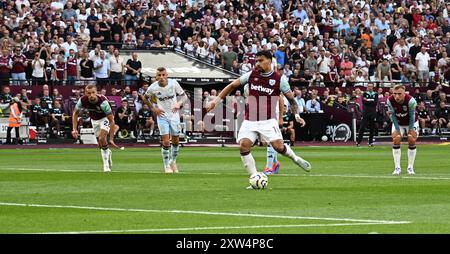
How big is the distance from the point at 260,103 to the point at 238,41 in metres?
29.9

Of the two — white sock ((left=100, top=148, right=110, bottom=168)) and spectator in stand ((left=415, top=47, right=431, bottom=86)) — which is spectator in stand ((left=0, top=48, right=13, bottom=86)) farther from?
spectator in stand ((left=415, top=47, right=431, bottom=86))

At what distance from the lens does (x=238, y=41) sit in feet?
166

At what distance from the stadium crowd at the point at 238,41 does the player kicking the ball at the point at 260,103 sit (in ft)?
79.8

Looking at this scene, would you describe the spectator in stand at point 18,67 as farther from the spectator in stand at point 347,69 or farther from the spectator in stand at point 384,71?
the spectator in stand at point 384,71

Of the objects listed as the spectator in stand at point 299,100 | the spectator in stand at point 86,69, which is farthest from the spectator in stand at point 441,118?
the spectator in stand at point 86,69

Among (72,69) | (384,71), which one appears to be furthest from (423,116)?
(72,69)

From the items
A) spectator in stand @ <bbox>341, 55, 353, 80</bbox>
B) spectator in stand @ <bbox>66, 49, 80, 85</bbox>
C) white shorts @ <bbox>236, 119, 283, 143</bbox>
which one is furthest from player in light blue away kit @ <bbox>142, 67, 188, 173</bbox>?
spectator in stand @ <bbox>341, 55, 353, 80</bbox>

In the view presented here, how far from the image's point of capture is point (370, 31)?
182 ft

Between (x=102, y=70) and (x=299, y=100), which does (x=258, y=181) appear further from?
(x=299, y=100)

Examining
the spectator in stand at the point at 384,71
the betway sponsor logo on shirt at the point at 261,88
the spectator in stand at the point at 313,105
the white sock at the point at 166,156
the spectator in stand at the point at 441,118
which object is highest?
the betway sponsor logo on shirt at the point at 261,88

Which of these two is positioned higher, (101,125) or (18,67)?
(18,67)

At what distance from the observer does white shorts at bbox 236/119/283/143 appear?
67.7 ft

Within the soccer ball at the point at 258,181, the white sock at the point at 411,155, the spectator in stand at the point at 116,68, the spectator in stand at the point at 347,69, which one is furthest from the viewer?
the spectator in stand at the point at 347,69

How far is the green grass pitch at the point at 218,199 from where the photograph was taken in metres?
14.2
